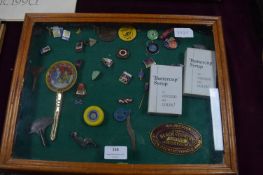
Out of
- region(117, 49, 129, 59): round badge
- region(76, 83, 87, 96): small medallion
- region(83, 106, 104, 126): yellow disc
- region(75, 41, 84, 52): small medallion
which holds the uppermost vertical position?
region(75, 41, 84, 52): small medallion

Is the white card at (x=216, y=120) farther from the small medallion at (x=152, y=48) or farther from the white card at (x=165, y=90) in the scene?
the small medallion at (x=152, y=48)

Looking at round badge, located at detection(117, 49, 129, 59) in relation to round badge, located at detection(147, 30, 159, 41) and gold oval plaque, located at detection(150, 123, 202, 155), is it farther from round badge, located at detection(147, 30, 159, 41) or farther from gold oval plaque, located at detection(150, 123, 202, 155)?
gold oval plaque, located at detection(150, 123, 202, 155)

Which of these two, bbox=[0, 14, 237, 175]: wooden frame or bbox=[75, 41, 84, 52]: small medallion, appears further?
bbox=[75, 41, 84, 52]: small medallion

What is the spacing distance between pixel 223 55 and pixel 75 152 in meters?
0.51

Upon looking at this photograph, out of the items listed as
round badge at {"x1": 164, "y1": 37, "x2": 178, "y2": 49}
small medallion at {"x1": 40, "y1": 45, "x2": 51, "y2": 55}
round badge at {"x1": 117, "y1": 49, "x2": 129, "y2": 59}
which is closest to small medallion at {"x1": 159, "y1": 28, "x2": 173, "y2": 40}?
round badge at {"x1": 164, "y1": 37, "x2": 178, "y2": 49}

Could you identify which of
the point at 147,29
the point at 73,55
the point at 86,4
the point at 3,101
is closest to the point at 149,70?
the point at 147,29

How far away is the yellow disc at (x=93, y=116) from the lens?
99 centimetres

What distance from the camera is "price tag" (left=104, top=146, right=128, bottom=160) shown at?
0.93 meters

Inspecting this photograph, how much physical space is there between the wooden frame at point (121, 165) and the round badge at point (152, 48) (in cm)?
7

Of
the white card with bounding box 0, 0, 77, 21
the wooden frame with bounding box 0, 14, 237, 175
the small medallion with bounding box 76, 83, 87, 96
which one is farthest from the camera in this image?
the white card with bounding box 0, 0, 77, 21

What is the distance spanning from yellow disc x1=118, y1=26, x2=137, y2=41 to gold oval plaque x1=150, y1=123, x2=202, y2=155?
1.01 ft

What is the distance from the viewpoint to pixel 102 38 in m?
1.12

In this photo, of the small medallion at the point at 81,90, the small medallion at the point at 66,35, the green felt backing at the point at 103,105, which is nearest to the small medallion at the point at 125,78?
the green felt backing at the point at 103,105

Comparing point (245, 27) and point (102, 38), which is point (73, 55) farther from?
point (245, 27)
